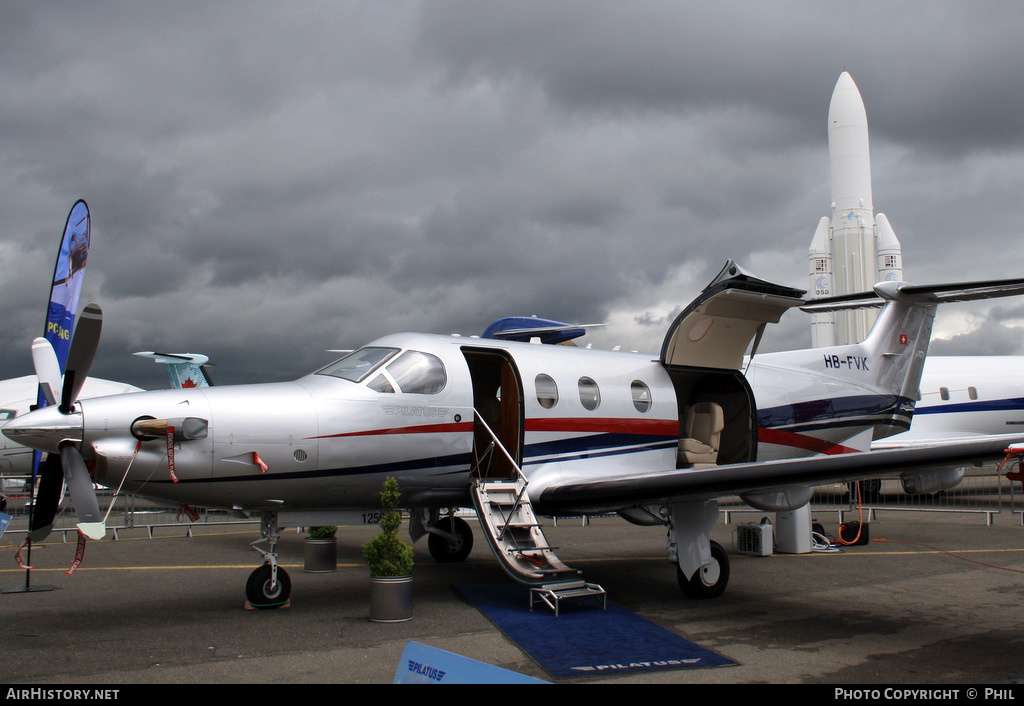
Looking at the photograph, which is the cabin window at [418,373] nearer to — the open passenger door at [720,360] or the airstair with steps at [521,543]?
the airstair with steps at [521,543]

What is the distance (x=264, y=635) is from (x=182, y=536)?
10.7 meters

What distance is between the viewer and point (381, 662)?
582cm

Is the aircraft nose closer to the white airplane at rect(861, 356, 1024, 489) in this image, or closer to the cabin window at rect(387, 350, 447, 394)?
the cabin window at rect(387, 350, 447, 394)

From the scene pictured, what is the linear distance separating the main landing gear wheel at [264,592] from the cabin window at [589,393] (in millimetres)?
4101

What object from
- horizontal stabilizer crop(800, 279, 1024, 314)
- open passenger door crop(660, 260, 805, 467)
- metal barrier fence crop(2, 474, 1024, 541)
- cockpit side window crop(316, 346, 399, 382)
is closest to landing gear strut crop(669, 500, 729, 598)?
open passenger door crop(660, 260, 805, 467)

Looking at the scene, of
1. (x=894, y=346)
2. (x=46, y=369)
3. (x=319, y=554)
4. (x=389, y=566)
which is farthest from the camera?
(x=894, y=346)

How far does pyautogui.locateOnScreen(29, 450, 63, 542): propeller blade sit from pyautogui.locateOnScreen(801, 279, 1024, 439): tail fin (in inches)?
406

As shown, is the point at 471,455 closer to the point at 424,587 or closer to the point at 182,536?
the point at 424,587

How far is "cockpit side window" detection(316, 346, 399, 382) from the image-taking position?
8.30 metres

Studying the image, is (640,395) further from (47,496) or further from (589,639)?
(47,496)

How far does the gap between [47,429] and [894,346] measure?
11882mm

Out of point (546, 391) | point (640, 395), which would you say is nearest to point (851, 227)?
point (640, 395)

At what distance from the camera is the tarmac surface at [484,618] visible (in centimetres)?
567

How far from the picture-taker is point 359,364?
27.8 ft
